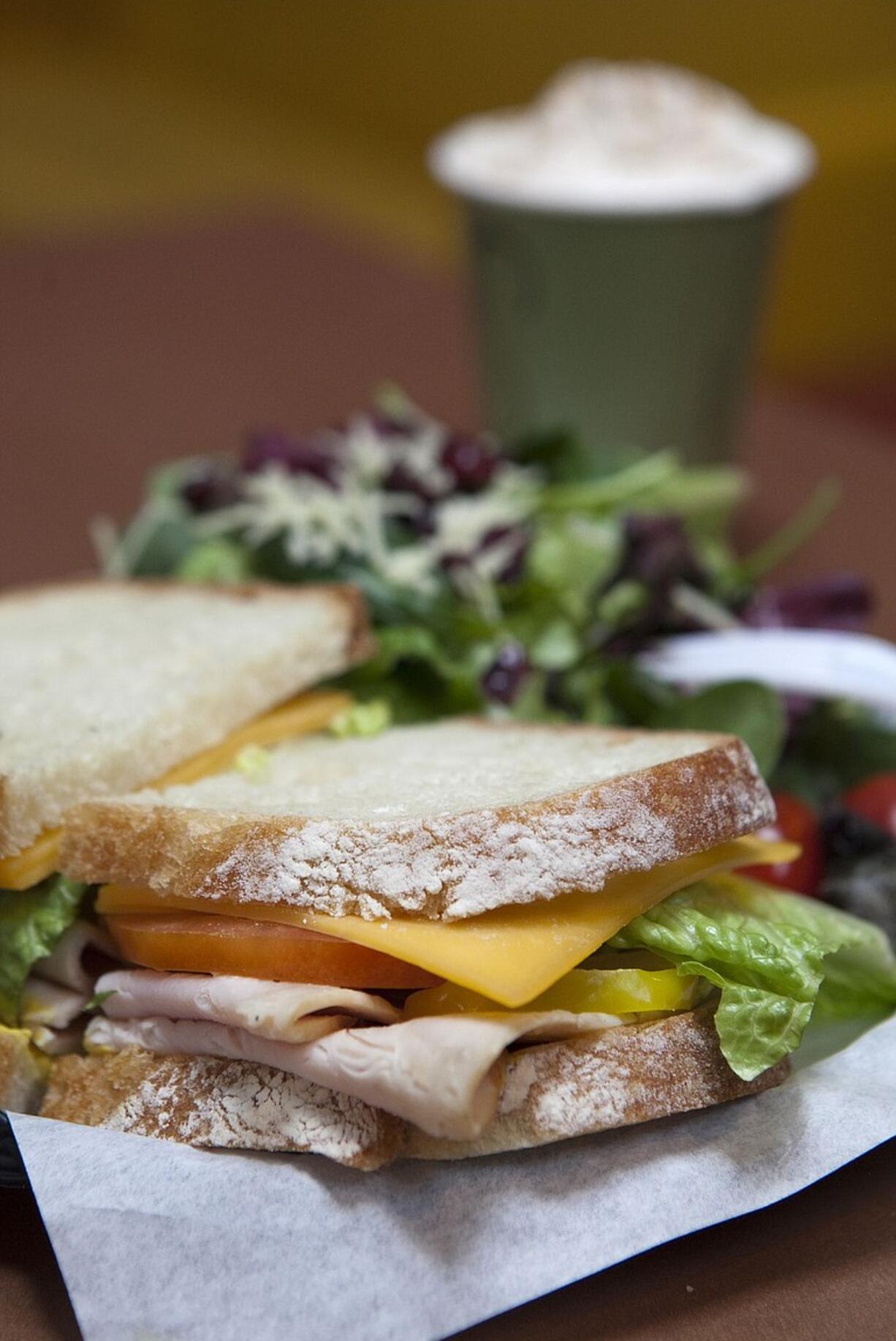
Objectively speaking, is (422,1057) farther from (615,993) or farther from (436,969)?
(615,993)

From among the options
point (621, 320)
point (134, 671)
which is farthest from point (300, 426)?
point (134, 671)

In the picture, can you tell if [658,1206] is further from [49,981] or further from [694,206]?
[694,206]

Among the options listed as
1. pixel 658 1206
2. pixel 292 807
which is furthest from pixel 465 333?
pixel 658 1206

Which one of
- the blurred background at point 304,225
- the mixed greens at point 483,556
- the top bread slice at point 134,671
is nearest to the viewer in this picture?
the top bread slice at point 134,671

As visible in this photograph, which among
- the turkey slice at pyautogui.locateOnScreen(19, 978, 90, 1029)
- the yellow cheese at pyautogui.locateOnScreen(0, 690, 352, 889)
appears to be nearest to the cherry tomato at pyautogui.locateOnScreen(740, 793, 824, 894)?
the yellow cheese at pyautogui.locateOnScreen(0, 690, 352, 889)

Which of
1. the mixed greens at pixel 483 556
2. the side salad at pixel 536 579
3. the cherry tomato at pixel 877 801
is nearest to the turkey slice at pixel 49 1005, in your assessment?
the side salad at pixel 536 579

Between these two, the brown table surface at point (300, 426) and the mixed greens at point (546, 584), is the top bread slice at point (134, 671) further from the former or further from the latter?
the brown table surface at point (300, 426)
